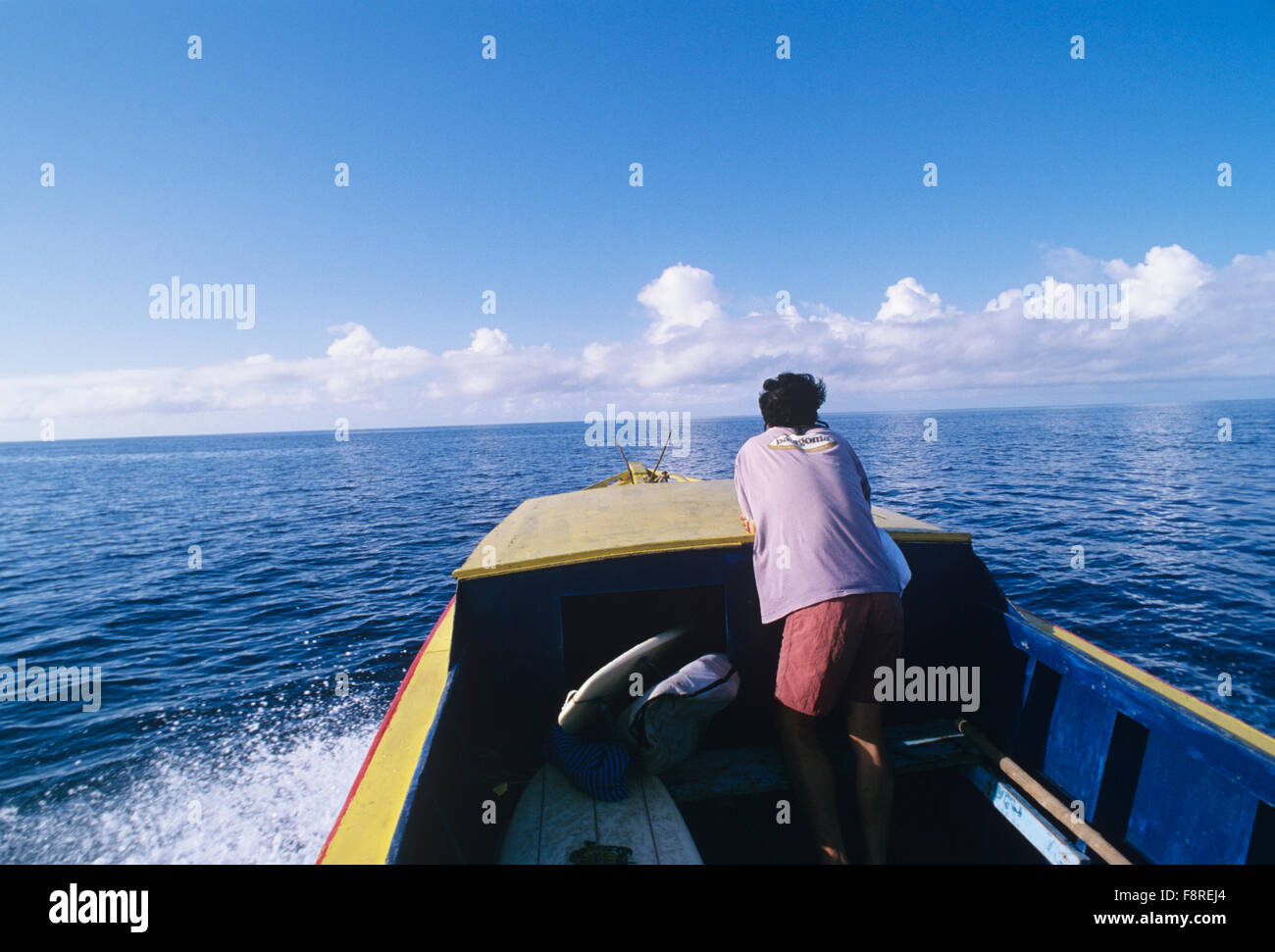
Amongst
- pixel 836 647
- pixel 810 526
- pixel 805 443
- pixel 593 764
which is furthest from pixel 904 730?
pixel 805 443

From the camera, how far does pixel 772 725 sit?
4.18 metres

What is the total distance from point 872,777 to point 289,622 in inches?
527

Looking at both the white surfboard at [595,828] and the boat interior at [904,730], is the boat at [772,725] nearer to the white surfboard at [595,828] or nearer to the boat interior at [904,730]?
the boat interior at [904,730]

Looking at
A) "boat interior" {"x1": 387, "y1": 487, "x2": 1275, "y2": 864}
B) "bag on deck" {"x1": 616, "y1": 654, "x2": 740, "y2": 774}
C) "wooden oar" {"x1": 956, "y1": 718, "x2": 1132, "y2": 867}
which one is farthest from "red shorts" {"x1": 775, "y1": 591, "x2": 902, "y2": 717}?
"wooden oar" {"x1": 956, "y1": 718, "x2": 1132, "y2": 867}

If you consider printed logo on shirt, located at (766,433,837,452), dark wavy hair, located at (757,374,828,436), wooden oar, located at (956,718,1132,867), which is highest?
dark wavy hair, located at (757,374,828,436)

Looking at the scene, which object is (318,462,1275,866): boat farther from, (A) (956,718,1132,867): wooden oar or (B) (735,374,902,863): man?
(B) (735,374,902,863): man

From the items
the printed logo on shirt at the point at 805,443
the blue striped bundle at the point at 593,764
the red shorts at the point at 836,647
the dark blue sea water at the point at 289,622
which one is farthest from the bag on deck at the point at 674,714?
the dark blue sea water at the point at 289,622

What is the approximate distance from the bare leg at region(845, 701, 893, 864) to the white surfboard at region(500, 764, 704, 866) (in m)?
1.07

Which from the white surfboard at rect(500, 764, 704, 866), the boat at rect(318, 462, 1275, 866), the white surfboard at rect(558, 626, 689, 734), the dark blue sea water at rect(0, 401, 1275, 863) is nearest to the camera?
the white surfboard at rect(500, 764, 704, 866)

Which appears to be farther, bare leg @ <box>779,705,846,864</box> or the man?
bare leg @ <box>779,705,846,864</box>

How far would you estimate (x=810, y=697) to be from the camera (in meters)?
3.04

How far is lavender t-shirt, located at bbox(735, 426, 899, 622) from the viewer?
297cm

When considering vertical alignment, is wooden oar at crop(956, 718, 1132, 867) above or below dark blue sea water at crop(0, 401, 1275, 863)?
above
